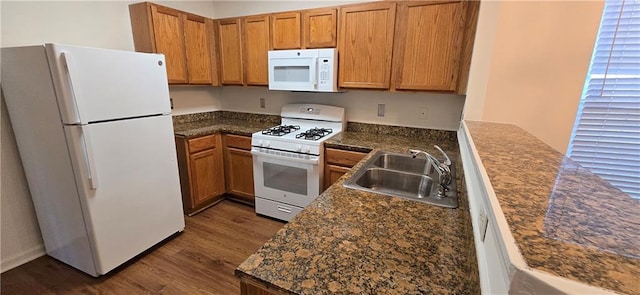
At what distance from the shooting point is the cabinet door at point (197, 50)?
274 centimetres

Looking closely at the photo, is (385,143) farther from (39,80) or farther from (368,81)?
(39,80)

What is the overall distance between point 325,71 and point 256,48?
A: 0.88 meters

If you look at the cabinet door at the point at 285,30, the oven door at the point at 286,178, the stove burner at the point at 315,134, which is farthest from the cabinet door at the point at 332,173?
the cabinet door at the point at 285,30

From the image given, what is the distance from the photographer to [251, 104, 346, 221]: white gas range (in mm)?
2371

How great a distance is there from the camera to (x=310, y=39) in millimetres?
2535

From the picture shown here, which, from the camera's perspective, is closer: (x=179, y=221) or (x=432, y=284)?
(x=432, y=284)

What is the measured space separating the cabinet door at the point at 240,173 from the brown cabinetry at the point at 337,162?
881 mm

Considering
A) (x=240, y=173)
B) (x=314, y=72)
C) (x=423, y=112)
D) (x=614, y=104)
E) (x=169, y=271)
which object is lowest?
(x=169, y=271)

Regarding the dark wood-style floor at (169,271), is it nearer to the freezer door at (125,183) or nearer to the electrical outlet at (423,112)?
the freezer door at (125,183)

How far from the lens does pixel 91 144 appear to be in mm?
1644

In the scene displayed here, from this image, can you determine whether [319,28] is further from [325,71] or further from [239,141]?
[239,141]

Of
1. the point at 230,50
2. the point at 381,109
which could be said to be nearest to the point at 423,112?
the point at 381,109

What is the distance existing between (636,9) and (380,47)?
1702 millimetres

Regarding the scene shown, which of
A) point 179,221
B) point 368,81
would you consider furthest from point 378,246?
point 179,221
